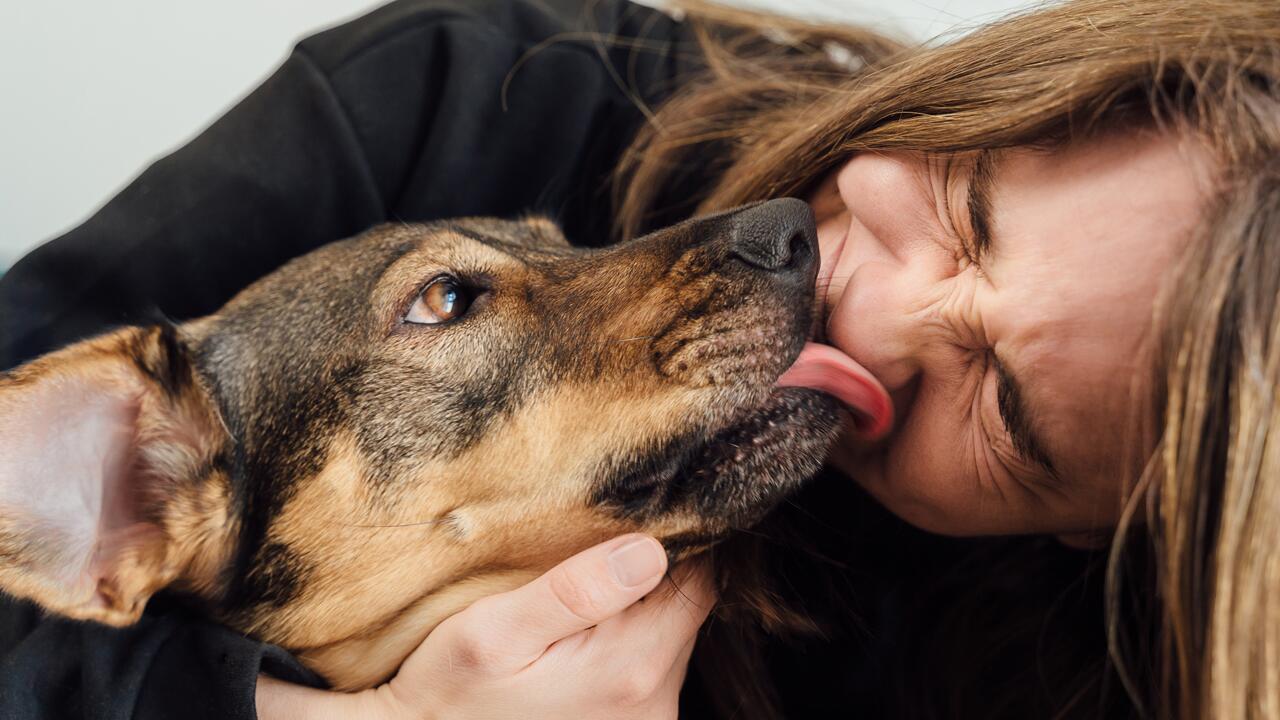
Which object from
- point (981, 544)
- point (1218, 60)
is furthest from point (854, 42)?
point (981, 544)

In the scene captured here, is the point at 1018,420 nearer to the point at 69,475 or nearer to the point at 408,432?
the point at 408,432

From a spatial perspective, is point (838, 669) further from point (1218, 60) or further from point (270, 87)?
point (270, 87)

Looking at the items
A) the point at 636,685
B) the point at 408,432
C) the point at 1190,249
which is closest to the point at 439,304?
the point at 408,432

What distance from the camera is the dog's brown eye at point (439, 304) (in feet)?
6.67

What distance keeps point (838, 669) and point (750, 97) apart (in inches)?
64.8

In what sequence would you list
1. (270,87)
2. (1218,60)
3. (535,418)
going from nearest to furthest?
1. (1218,60)
2. (535,418)
3. (270,87)

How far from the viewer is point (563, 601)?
1771 millimetres

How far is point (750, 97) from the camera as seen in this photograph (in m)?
2.70

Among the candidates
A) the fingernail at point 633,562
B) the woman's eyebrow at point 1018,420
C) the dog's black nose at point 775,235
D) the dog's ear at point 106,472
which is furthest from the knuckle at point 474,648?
the woman's eyebrow at point 1018,420

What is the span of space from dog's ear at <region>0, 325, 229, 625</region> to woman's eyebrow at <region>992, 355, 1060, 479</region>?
1588 millimetres

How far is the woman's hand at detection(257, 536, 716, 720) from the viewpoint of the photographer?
5.73 ft

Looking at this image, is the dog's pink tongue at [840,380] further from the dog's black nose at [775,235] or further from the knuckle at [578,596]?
the knuckle at [578,596]

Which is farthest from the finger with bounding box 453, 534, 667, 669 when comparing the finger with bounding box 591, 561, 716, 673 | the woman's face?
the woman's face

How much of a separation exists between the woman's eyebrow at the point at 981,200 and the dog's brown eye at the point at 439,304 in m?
1.06
